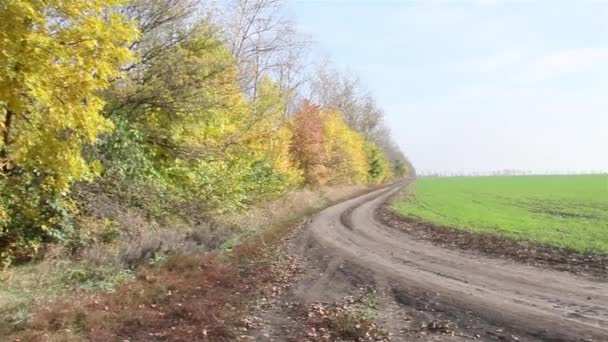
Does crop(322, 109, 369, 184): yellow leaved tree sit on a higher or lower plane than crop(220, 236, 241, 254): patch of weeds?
higher

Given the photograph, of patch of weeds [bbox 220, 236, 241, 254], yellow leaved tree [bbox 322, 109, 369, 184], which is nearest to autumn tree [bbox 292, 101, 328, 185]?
yellow leaved tree [bbox 322, 109, 369, 184]

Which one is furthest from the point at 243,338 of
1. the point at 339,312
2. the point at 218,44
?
the point at 218,44

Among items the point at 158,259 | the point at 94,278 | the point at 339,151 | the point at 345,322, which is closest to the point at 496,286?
the point at 345,322

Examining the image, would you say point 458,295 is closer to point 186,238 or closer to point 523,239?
point 186,238

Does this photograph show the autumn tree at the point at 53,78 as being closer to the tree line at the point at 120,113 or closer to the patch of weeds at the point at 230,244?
the tree line at the point at 120,113

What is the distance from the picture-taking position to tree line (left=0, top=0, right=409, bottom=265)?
823 cm

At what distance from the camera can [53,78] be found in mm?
8188

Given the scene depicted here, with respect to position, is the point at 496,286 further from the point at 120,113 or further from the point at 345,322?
the point at 120,113

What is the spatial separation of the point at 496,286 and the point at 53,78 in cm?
949

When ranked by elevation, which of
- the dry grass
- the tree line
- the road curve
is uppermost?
the tree line

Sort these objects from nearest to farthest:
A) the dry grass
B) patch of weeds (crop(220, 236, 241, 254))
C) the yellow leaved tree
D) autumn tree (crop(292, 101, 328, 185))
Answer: the dry grass < patch of weeds (crop(220, 236, 241, 254)) < autumn tree (crop(292, 101, 328, 185)) < the yellow leaved tree

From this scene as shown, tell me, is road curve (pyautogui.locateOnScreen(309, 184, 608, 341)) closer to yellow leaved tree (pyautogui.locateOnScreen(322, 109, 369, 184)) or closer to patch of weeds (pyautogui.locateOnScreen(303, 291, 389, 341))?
patch of weeds (pyautogui.locateOnScreen(303, 291, 389, 341))

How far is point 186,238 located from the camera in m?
14.5

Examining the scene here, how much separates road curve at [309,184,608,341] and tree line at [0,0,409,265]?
5.83m
